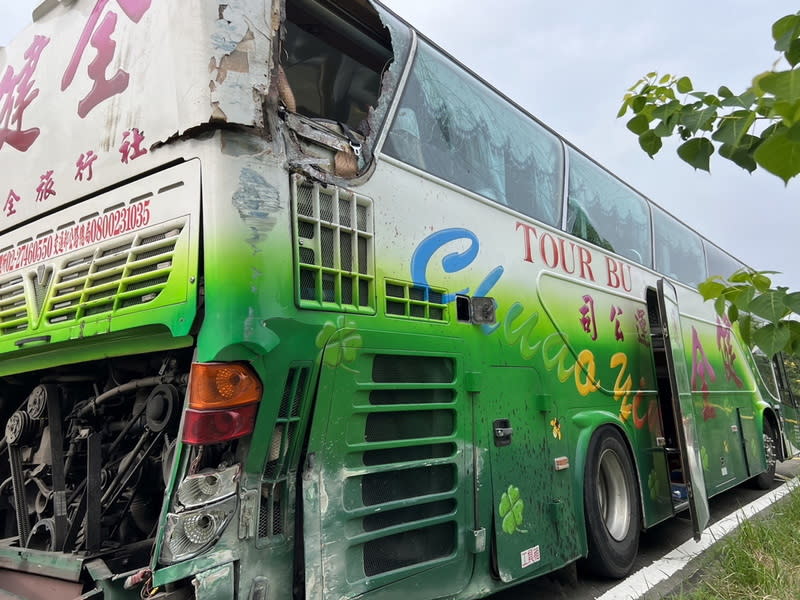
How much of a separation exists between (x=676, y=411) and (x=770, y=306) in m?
3.39

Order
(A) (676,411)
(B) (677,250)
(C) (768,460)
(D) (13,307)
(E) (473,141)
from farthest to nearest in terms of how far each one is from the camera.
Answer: (C) (768,460), (B) (677,250), (A) (676,411), (E) (473,141), (D) (13,307)

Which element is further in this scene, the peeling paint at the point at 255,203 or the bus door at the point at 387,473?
the bus door at the point at 387,473

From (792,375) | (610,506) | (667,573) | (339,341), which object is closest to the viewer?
(339,341)

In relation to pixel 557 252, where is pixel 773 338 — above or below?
below

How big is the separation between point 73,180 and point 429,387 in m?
2.15

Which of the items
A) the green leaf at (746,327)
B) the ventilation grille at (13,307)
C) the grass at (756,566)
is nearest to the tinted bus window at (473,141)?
the green leaf at (746,327)

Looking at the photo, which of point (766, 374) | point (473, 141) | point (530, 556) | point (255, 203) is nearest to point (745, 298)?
point (255, 203)

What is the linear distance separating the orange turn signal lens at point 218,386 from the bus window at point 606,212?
10.6 feet

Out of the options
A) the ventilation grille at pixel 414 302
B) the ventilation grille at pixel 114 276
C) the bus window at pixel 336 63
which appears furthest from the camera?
the bus window at pixel 336 63

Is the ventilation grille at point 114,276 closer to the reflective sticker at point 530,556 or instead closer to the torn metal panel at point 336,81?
the torn metal panel at point 336,81

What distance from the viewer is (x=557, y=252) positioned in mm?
4445

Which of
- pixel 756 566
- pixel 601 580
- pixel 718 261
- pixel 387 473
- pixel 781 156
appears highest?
pixel 718 261

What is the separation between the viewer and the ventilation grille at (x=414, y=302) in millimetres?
2957

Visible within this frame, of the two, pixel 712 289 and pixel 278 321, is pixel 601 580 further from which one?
pixel 278 321
